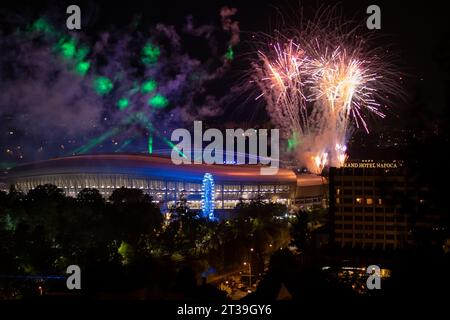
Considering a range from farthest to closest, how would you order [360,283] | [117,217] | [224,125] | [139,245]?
[224,125]
[117,217]
[139,245]
[360,283]

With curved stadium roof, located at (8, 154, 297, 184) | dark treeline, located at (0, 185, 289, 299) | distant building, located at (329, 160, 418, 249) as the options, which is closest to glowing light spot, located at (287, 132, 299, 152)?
curved stadium roof, located at (8, 154, 297, 184)

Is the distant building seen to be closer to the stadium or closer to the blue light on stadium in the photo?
the blue light on stadium

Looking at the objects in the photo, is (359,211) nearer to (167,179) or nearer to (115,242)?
(115,242)

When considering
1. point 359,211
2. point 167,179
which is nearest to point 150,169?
point 167,179

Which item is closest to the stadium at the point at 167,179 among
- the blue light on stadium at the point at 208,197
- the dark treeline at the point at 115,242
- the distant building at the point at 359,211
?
the blue light on stadium at the point at 208,197

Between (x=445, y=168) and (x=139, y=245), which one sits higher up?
(x=445, y=168)

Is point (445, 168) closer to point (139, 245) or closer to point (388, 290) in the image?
point (388, 290)
